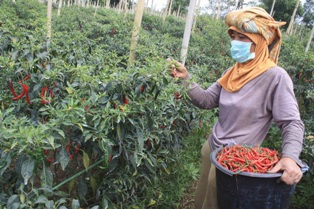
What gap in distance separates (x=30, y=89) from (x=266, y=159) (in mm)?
1449

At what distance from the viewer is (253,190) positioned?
1474mm

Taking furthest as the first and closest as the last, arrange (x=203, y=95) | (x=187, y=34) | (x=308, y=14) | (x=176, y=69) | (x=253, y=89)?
(x=308, y=14)
(x=187, y=34)
(x=203, y=95)
(x=176, y=69)
(x=253, y=89)

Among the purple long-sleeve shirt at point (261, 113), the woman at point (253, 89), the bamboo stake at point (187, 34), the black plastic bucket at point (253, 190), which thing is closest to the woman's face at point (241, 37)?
the woman at point (253, 89)

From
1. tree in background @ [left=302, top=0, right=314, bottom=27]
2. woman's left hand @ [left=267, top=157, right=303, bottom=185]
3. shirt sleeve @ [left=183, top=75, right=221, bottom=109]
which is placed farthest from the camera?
tree in background @ [left=302, top=0, right=314, bottom=27]

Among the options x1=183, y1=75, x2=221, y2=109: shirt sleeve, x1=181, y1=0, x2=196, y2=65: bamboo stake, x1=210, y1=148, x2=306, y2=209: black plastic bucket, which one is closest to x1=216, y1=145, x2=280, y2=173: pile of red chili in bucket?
x1=210, y1=148, x2=306, y2=209: black plastic bucket

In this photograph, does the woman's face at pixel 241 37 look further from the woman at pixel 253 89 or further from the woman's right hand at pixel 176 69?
the woman's right hand at pixel 176 69

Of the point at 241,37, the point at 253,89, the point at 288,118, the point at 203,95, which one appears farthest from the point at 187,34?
the point at 288,118

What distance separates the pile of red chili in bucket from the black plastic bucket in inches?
1.7

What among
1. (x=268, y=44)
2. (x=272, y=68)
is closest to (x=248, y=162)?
(x=272, y=68)

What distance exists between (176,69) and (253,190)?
2.84 ft

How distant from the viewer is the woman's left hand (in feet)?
4.75

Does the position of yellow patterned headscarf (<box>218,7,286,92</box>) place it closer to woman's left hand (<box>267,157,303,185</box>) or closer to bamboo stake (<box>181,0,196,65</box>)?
woman's left hand (<box>267,157,303,185</box>)

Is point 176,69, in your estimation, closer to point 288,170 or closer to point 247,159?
point 247,159

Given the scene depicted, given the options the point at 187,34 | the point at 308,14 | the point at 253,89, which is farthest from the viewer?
the point at 308,14
